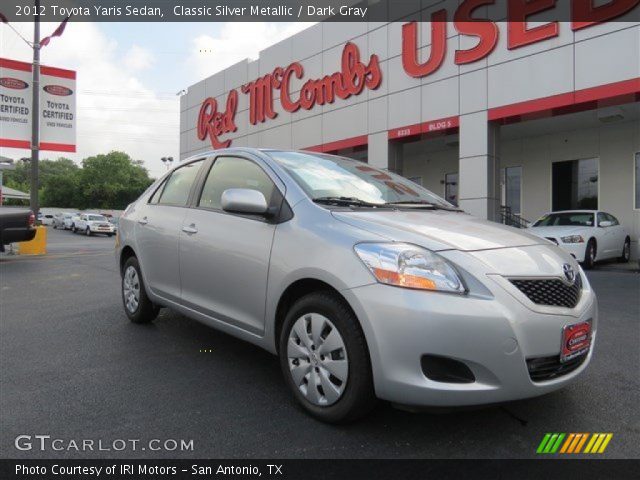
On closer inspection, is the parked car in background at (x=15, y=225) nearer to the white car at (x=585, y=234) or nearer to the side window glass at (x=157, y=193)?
the side window glass at (x=157, y=193)

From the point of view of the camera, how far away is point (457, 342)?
229cm

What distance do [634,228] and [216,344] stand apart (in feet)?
46.8

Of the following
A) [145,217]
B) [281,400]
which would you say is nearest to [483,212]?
[145,217]

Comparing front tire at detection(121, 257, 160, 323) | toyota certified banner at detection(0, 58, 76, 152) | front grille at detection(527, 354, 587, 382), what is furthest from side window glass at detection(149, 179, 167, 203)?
toyota certified banner at detection(0, 58, 76, 152)

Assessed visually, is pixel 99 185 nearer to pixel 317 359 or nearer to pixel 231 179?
pixel 231 179

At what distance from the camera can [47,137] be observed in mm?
14992

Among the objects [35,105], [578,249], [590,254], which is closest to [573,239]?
[578,249]

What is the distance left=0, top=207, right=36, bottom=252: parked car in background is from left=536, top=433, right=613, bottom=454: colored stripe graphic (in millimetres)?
10731

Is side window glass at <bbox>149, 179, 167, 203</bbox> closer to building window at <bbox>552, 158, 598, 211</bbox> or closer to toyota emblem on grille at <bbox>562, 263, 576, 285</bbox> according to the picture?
toyota emblem on grille at <bbox>562, 263, 576, 285</bbox>

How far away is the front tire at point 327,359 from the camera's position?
8.21ft

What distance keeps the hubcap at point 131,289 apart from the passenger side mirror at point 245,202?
202cm

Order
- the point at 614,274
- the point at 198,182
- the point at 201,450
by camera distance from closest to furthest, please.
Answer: the point at 201,450 < the point at 198,182 < the point at 614,274

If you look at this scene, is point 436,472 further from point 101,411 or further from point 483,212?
point 483,212

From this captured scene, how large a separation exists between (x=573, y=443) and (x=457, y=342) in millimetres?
908
